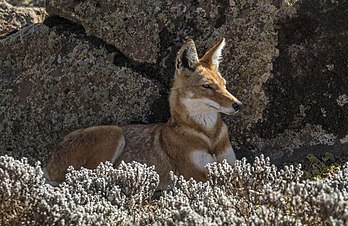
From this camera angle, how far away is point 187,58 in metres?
8.29

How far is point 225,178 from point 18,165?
196 centimetres

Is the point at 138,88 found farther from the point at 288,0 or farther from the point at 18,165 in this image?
the point at 18,165

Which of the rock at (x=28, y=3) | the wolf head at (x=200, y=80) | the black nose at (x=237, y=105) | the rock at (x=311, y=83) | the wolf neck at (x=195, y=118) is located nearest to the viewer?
the black nose at (x=237, y=105)

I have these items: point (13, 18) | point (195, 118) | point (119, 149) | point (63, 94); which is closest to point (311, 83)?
point (195, 118)

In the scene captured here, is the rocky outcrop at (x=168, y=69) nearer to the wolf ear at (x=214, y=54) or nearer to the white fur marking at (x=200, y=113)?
the wolf ear at (x=214, y=54)

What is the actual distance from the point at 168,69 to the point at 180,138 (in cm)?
Result: 114

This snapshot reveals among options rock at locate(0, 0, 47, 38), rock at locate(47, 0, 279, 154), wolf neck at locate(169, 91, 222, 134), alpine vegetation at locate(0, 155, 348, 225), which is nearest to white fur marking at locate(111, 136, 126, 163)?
wolf neck at locate(169, 91, 222, 134)

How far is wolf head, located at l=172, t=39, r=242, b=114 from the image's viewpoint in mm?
8125

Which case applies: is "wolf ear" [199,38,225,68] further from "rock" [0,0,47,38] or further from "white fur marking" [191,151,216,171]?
"rock" [0,0,47,38]

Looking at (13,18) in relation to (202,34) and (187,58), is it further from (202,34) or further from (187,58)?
(187,58)

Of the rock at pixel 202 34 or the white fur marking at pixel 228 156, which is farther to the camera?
the rock at pixel 202 34

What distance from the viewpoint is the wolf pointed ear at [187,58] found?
8.13 m

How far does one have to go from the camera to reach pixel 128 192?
632 cm

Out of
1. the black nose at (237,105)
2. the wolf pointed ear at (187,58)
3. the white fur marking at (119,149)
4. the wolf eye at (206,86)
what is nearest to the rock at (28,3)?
the white fur marking at (119,149)
